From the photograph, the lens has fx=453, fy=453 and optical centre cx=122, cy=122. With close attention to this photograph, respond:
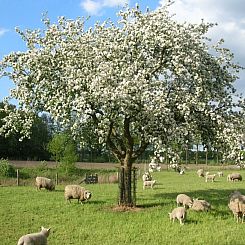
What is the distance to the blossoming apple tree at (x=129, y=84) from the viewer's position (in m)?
20.1

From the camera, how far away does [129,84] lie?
19.6 metres

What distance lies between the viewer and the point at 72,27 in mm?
23016

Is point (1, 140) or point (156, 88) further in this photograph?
point (1, 140)

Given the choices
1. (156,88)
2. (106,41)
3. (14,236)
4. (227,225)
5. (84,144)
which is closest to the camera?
(14,236)

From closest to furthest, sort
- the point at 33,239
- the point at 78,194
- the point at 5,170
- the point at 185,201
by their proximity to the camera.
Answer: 1. the point at 33,239
2. the point at 185,201
3. the point at 78,194
4. the point at 5,170

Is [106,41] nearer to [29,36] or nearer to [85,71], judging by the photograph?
[85,71]

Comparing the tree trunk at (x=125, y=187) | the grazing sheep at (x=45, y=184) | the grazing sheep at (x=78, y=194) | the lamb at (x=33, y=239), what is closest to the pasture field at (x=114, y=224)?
the grazing sheep at (x=78, y=194)

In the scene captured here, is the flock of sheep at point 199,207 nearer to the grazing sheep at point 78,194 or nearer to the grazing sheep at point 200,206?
the grazing sheep at point 200,206

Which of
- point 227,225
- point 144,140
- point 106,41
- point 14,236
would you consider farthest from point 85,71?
point 227,225

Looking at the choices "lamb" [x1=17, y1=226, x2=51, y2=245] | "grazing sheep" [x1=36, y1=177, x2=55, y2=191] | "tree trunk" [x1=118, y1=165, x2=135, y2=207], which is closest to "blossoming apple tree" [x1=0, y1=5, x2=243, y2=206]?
"tree trunk" [x1=118, y1=165, x2=135, y2=207]

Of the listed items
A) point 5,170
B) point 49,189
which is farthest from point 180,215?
point 5,170

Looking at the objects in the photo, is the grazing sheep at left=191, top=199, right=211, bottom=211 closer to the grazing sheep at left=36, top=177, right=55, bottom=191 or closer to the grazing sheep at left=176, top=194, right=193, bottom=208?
the grazing sheep at left=176, top=194, right=193, bottom=208

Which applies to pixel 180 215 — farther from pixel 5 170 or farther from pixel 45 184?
pixel 5 170

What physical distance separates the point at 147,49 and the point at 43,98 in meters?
5.60
